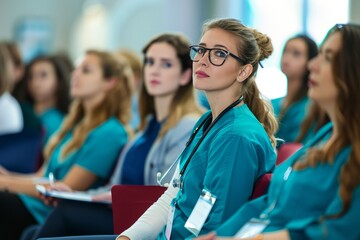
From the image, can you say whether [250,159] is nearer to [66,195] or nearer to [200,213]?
[200,213]

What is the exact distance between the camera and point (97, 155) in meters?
3.86

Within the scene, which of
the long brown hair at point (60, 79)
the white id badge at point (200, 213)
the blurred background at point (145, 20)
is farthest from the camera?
the blurred background at point (145, 20)

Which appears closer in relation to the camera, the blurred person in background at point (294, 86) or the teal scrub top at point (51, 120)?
the blurred person in background at point (294, 86)

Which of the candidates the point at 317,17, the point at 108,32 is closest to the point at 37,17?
the point at 108,32

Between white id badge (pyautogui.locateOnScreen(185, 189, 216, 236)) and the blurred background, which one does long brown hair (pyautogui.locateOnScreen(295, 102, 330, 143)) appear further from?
white id badge (pyautogui.locateOnScreen(185, 189, 216, 236))

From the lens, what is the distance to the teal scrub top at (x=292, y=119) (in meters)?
4.12

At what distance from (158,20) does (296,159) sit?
6937 mm

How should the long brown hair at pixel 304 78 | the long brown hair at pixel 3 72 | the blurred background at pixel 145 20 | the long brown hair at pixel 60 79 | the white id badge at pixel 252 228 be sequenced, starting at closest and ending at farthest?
the white id badge at pixel 252 228, the long brown hair at pixel 304 78, the long brown hair at pixel 3 72, the long brown hair at pixel 60 79, the blurred background at pixel 145 20

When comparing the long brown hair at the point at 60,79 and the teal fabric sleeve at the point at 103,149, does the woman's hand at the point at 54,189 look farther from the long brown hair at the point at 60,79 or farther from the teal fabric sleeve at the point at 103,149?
the long brown hair at the point at 60,79

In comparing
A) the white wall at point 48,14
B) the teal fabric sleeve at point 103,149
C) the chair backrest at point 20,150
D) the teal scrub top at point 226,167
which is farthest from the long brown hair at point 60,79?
Result: the white wall at point 48,14

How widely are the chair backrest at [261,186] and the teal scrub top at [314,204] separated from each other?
182mm

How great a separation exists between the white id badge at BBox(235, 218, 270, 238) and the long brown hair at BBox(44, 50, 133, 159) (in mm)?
2043

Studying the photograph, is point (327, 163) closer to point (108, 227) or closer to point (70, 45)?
point (108, 227)

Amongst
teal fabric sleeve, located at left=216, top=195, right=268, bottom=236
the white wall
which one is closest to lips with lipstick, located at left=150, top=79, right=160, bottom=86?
teal fabric sleeve, located at left=216, top=195, right=268, bottom=236
